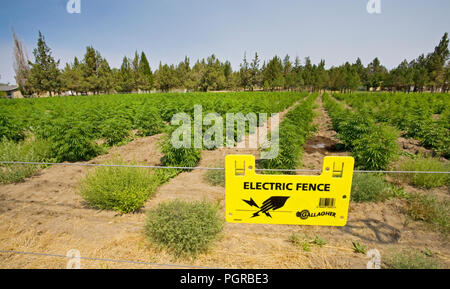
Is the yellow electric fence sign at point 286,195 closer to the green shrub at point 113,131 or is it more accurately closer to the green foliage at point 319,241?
the green foliage at point 319,241

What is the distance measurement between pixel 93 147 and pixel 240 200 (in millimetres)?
8327

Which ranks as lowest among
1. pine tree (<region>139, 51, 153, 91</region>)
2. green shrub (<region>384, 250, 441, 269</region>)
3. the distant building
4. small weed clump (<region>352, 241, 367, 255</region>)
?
small weed clump (<region>352, 241, 367, 255</region>)

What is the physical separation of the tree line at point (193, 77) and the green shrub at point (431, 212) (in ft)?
199

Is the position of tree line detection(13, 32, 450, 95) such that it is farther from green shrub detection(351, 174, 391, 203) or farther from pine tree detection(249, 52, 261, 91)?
green shrub detection(351, 174, 391, 203)

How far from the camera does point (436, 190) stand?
493 cm

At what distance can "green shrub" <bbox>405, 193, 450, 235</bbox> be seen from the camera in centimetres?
346

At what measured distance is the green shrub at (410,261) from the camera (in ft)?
8.19

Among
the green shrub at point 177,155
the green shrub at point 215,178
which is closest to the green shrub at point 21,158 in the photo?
the green shrub at point 177,155

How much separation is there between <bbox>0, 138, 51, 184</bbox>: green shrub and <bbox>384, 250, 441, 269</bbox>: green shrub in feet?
28.6

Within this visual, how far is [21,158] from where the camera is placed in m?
6.67

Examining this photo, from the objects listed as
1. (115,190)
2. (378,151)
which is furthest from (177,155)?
(378,151)

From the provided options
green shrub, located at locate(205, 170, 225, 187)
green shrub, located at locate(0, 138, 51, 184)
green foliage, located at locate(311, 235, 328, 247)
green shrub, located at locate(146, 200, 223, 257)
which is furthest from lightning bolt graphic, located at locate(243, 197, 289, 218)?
green shrub, located at locate(0, 138, 51, 184)

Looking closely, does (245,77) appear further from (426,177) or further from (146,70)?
(426,177)
